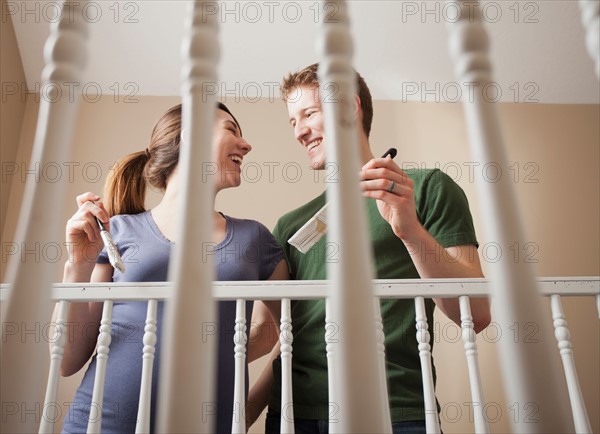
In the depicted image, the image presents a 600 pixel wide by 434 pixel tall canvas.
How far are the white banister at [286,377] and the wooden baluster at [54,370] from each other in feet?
1.05

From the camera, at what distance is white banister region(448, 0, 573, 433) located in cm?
30

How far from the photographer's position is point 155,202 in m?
2.04

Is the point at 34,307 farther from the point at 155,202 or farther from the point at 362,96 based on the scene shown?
the point at 155,202

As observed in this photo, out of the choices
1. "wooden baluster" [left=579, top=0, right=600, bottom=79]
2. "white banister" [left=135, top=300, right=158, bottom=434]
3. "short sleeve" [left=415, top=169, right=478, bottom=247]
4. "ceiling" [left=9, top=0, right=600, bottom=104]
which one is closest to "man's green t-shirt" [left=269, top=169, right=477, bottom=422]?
"short sleeve" [left=415, top=169, right=478, bottom=247]

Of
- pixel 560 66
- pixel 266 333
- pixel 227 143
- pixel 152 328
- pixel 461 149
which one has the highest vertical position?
pixel 560 66

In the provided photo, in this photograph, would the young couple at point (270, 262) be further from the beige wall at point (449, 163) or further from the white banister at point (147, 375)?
the beige wall at point (449, 163)

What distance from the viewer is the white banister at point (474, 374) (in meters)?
0.84

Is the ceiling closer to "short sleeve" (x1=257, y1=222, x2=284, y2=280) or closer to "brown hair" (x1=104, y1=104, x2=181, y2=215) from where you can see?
"brown hair" (x1=104, y1=104, x2=181, y2=215)

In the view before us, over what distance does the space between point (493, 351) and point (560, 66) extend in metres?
1.14

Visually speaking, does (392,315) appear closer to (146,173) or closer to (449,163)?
(146,173)

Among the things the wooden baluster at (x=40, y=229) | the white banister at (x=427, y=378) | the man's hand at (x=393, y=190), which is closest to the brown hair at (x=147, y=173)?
the man's hand at (x=393, y=190)

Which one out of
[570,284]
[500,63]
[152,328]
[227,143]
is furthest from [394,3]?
[152,328]

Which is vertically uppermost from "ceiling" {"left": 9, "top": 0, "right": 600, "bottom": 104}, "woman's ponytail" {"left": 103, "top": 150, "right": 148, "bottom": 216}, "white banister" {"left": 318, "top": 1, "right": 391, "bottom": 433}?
"ceiling" {"left": 9, "top": 0, "right": 600, "bottom": 104}

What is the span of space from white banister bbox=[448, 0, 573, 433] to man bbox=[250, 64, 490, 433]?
0.51 meters
